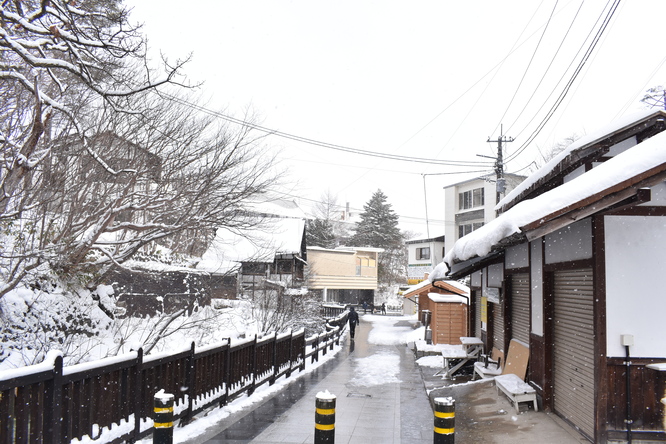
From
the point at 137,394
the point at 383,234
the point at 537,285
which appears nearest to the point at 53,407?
the point at 137,394

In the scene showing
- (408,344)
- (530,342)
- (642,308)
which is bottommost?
(408,344)

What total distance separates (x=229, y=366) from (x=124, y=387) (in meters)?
3.09

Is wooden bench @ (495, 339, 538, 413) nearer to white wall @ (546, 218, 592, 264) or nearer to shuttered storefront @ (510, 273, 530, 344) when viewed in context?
shuttered storefront @ (510, 273, 530, 344)

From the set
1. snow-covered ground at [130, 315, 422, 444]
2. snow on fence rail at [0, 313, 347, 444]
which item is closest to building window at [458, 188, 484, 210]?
snow-covered ground at [130, 315, 422, 444]

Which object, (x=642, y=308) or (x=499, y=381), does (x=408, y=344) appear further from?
(x=642, y=308)

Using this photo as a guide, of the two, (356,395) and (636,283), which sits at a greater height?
(636,283)

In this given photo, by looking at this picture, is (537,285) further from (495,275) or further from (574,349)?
(495,275)

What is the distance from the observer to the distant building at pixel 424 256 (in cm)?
5381

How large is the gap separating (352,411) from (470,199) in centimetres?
3879

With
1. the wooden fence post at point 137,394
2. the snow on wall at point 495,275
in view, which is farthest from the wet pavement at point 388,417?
the snow on wall at point 495,275

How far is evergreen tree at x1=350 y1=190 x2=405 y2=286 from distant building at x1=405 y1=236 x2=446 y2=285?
17609 millimetres

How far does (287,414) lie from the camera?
8.89 metres

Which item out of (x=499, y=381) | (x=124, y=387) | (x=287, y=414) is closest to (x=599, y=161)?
(x=499, y=381)

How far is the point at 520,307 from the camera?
37.1 ft
